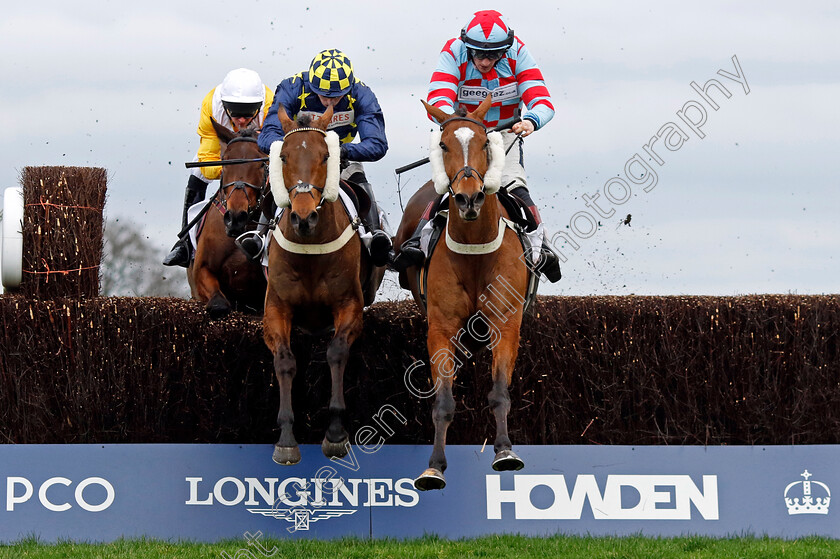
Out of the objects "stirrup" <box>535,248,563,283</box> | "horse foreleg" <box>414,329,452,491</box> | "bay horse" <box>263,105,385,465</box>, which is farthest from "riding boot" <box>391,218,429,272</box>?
"stirrup" <box>535,248,563,283</box>

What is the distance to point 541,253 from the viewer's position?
303 inches

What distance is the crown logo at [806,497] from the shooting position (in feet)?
25.4

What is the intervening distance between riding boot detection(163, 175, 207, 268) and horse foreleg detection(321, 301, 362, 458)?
7.55 feet

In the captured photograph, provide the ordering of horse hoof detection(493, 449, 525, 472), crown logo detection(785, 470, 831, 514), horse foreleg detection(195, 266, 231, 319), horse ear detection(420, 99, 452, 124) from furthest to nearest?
horse foreleg detection(195, 266, 231, 319)
crown logo detection(785, 470, 831, 514)
horse ear detection(420, 99, 452, 124)
horse hoof detection(493, 449, 525, 472)

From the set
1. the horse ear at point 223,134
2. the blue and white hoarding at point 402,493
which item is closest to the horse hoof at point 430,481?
the blue and white hoarding at point 402,493

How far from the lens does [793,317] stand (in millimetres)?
8867

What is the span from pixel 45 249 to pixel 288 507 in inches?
110

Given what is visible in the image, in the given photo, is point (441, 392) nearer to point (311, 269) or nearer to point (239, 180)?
point (311, 269)

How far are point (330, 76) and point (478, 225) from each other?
1.75m

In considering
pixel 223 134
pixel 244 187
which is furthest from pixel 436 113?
pixel 223 134

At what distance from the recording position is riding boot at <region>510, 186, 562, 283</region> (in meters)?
7.62

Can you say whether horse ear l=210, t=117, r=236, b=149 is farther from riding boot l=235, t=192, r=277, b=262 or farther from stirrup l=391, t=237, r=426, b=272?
stirrup l=391, t=237, r=426, b=272

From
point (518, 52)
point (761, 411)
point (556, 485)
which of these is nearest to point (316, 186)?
point (518, 52)

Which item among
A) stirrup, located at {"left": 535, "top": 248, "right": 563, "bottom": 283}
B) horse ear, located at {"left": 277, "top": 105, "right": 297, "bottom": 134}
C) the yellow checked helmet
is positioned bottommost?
stirrup, located at {"left": 535, "top": 248, "right": 563, "bottom": 283}
